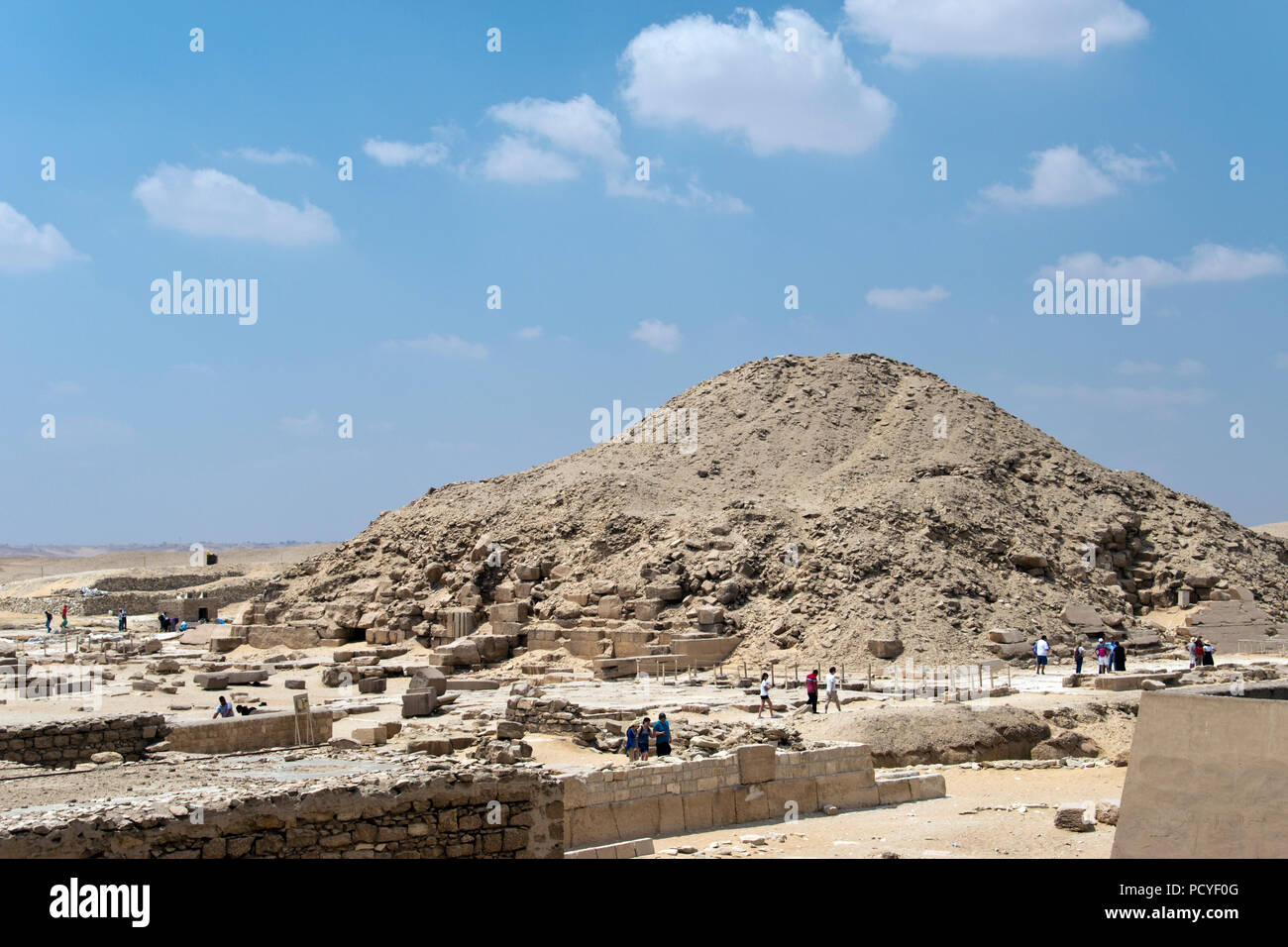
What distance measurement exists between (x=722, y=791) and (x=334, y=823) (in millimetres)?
5883

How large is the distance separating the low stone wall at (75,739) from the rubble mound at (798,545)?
1578 centimetres

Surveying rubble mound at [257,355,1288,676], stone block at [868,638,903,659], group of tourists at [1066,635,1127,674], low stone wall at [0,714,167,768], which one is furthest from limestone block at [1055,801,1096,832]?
stone block at [868,638,903,659]

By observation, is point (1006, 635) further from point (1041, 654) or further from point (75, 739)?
point (75, 739)

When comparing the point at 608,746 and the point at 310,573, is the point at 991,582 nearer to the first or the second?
the point at 608,746

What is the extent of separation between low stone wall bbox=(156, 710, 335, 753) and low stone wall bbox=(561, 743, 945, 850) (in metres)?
4.05

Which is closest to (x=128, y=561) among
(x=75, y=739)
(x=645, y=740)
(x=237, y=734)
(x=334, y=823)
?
(x=237, y=734)

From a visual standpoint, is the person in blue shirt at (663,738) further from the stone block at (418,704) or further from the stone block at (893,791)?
the stone block at (418,704)

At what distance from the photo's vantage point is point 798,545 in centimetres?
2969

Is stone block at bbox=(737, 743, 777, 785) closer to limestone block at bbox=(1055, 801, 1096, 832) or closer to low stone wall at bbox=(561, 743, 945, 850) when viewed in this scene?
low stone wall at bbox=(561, 743, 945, 850)

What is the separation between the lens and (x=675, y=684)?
24562mm
